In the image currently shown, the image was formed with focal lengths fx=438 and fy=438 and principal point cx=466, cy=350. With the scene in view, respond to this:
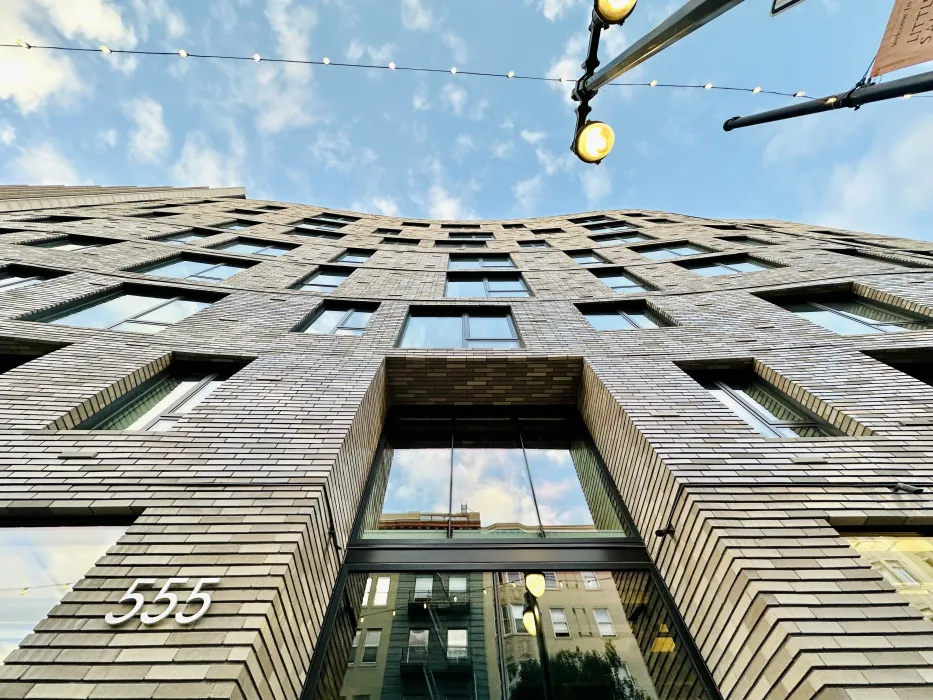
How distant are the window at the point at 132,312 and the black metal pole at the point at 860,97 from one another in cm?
906

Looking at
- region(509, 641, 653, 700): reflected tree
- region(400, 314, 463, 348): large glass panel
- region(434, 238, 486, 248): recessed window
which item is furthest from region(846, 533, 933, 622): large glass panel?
region(434, 238, 486, 248): recessed window

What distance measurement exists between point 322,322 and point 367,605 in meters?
5.45

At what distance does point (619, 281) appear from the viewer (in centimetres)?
1122

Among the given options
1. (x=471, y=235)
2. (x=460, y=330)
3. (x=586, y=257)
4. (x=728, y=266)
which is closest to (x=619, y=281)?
(x=586, y=257)

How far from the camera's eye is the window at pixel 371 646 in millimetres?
3737

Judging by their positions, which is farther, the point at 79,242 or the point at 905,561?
the point at 79,242

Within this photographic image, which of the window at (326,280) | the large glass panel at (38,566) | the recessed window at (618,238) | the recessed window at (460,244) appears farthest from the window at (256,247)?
the recessed window at (618,238)

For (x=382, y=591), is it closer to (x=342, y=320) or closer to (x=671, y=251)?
(x=342, y=320)

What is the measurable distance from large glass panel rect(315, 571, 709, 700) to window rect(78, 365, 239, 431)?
10.1 ft

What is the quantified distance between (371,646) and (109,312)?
298 inches

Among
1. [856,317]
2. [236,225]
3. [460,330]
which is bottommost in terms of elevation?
[856,317]

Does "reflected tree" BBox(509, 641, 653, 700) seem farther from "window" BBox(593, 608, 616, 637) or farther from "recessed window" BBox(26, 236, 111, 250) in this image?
"recessed window" BBox(26, 236, 111, 250)

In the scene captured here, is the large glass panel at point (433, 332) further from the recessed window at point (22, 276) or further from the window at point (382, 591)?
the recessed window at point (22, 276)

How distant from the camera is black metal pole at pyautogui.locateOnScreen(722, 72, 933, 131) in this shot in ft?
11.1
